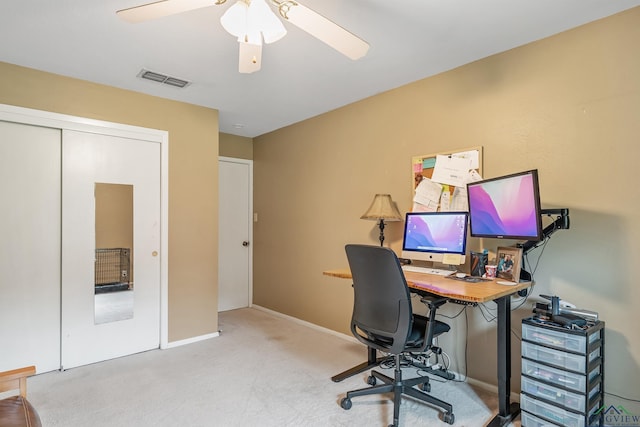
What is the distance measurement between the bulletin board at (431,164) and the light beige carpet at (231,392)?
148 cm

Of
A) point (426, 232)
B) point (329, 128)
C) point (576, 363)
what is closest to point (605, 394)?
point (576, 363)

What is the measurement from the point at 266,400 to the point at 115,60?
105 inches

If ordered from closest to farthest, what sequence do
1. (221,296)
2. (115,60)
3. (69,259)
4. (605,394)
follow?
(605,394), (115,60), (69,259), (221,296)

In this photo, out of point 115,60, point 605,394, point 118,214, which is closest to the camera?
point 605,394

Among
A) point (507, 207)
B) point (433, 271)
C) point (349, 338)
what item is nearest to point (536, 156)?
point (507, 207)

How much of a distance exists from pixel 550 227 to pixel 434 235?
0.75m

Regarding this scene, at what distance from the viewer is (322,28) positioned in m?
1.68

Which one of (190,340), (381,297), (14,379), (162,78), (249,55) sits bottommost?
(190,340)

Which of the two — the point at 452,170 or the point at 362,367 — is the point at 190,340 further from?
the point at 452,170

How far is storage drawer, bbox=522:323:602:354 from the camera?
5.98 ft

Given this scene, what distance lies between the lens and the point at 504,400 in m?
2.12

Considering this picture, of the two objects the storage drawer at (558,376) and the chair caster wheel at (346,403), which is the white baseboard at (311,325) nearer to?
the chair caster wheel at (346,403)

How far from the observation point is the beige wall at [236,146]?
184 inches

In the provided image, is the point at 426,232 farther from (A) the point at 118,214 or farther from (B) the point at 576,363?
(A) the point at 118,214
